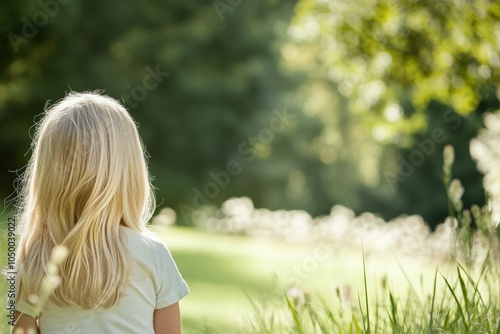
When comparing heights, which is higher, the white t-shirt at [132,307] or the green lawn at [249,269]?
the green lawn at [249,269]

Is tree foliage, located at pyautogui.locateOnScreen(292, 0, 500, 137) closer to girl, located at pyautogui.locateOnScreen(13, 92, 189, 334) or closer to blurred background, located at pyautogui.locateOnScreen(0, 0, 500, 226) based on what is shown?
blurred background, located at pyautogui.locateOnScreen(0, 0, 500, 226)

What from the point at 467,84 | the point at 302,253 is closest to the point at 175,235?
the point at 302,253

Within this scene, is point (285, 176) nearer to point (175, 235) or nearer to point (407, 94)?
point (407, 94)

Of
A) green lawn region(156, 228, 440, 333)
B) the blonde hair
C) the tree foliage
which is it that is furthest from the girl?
the tree foliage

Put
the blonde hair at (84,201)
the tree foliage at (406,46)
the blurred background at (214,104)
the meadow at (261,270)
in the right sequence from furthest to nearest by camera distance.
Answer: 1. the blurred background at (214,104)
2. the tree foliage at (406,46)
3. the meadow at (261,270)
4. the blonde hair at (84,201)

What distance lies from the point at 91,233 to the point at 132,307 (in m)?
0.24

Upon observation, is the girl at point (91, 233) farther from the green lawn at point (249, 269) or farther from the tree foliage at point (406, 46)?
the tree foliage at point (406, 46)

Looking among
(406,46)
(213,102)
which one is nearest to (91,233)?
(406,46)

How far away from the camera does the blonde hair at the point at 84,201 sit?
2.02 m

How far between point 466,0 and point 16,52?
1444 cm

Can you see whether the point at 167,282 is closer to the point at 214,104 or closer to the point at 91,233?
the point at 91,233

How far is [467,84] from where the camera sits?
8.24 m

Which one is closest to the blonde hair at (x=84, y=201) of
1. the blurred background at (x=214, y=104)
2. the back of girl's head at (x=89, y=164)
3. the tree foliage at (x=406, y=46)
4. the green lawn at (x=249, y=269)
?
the back of girl's head at (x=89, y=164)

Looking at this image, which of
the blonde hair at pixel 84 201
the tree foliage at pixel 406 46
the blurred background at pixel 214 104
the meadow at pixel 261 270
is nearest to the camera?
the blonde hair at pixel 84 201
